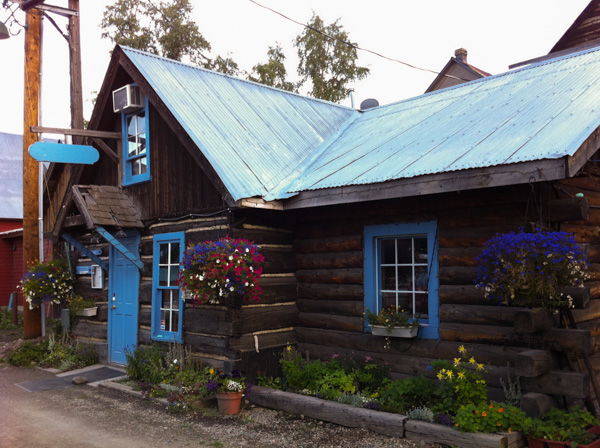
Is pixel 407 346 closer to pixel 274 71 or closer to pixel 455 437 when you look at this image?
pixel 455 437

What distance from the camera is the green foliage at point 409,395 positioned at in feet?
22.5

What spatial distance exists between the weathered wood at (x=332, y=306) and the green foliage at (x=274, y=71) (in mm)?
20634

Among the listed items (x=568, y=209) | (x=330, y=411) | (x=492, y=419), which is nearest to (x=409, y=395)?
(x=330, y=411)

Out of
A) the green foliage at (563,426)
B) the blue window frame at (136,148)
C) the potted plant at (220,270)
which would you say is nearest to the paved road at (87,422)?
the potted plant at (220,270)

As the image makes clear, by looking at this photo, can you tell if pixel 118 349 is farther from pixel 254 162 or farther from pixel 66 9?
pixel 66 9

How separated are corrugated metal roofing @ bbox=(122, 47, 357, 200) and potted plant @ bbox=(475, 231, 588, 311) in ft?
12.6

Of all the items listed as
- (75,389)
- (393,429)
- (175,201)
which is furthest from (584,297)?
(75,389)

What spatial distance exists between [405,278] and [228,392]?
3.06 meters

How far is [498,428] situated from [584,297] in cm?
167

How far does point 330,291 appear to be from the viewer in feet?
29.4

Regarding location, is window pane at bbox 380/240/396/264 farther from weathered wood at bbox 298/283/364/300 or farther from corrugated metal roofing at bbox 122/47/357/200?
corrugated metal roofing at bbox 122/47/357/200

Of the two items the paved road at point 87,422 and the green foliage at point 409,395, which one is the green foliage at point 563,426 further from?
the paved road at point 87,422

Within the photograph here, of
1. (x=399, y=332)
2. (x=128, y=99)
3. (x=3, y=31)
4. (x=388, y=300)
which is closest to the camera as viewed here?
(x=399, y=332)

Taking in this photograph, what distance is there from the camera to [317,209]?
30.1 ft
